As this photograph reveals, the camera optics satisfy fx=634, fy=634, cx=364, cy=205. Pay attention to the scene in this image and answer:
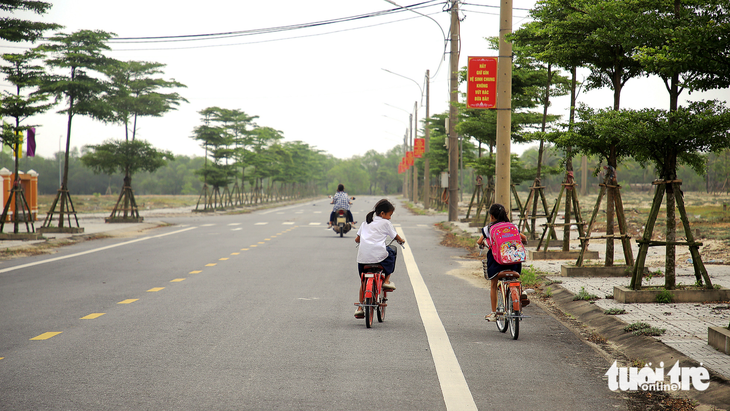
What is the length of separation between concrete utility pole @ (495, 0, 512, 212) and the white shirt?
6712 millimetres

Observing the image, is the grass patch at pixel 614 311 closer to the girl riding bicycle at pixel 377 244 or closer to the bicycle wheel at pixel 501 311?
the bicycle wheel at pixel 501 311

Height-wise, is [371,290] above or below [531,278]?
above

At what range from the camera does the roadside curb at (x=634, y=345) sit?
470 centimetres

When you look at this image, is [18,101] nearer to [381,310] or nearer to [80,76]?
[80,76]

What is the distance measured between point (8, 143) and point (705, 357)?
18319 mm

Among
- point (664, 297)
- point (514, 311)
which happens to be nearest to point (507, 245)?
point (514, 311)

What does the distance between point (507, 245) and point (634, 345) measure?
161cm

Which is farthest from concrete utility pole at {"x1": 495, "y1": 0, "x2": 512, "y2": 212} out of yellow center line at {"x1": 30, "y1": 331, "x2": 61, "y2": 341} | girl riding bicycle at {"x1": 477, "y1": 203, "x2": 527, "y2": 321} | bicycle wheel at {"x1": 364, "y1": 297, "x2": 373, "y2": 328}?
yellow center line at {"x1": 30, "y1": 331, "x2": 61, "y2": 341}

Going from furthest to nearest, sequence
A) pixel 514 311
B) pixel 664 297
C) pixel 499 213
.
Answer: pixel 664 297 < pixel 499 213 < pixel 514 311

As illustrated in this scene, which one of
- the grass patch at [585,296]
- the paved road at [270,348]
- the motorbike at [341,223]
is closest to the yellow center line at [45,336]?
the paved road at [270,348]

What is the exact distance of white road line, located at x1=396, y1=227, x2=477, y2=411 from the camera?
470 cm

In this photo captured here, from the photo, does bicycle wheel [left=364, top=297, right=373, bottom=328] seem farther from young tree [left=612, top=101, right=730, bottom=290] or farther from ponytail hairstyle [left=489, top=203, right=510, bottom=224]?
young tree [left=612, top=101, right=730, bottom=290]

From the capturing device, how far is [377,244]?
7.60 meters

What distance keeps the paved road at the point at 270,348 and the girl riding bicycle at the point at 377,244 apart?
665 millimetres
